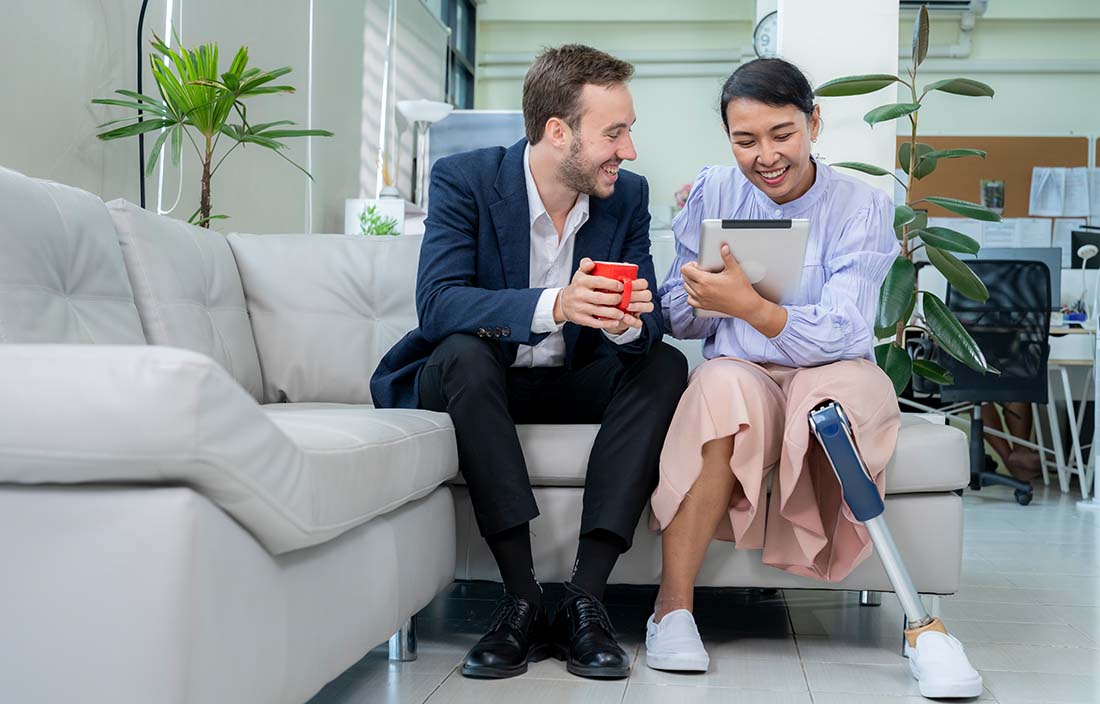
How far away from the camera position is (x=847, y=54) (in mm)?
3383

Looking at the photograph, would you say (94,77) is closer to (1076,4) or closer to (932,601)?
(932,601)

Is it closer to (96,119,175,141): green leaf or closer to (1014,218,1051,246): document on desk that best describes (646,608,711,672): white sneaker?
(96,119,175,141): green leaf

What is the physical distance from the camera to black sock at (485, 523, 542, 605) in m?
1.86

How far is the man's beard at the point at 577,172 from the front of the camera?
2.07 metres

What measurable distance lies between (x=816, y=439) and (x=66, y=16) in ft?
A: 7.87

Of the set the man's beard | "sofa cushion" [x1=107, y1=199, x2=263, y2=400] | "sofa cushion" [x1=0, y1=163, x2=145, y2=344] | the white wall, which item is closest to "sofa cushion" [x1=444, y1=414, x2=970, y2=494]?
A: the man's beard

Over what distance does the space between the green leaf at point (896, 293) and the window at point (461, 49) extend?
5.94 m

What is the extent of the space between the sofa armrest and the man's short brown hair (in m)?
0.55

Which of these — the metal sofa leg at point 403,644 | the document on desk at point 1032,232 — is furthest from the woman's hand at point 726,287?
the document on desk at point 1032,232

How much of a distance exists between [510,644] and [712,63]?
26.5ft

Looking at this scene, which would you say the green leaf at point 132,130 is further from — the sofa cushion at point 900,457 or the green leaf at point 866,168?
the green leaf at point 866,168

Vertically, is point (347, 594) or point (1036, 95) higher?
point (1036, 95)

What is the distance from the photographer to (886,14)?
3.37 metres

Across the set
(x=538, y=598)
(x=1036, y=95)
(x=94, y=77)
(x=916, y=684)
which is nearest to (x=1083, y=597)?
(x=916, y=684)
